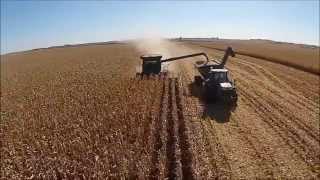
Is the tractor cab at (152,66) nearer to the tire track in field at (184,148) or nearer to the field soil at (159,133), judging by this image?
the field soil at (159,133)

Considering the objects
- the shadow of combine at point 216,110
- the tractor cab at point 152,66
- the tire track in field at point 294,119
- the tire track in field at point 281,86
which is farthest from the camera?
the tractor cab at point 152,66

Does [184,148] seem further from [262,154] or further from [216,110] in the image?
[216,110]

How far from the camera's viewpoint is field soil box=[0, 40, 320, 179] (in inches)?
538

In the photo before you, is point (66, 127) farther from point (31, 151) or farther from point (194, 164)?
point (194, 164)

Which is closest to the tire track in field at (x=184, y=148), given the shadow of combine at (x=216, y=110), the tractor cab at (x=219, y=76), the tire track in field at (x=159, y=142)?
the tire track in field at (x=159, y=142)

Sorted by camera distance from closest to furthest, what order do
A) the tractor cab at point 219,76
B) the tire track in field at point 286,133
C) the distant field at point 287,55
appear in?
the tire track in field at point 286,133, the tractor cab at point 219,76, the distant field at point 287,55

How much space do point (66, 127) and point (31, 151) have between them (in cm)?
275

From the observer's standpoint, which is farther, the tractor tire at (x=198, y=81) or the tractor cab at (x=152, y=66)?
the tractor cab at (x=152, y=66)

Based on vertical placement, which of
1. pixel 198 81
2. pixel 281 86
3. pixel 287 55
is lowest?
pixel 281 86

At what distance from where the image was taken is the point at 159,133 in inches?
655

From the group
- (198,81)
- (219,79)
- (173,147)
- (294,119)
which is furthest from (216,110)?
(198,81)

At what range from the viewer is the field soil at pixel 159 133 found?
13664 mm

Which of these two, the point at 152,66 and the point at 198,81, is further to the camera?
the point at 152,66

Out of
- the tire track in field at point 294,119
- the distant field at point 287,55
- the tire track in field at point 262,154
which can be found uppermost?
the distant field at point 287,55
